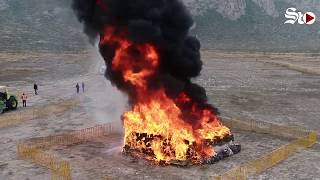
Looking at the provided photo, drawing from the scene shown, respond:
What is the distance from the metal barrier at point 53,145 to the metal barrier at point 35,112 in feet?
24.3

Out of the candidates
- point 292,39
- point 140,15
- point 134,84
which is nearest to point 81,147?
point 134,84

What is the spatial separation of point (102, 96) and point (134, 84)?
897 inches

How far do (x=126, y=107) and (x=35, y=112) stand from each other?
31.7 ft

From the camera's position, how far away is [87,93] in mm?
56188

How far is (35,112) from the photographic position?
44.6 metres

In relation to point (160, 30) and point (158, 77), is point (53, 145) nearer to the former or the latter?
point (158, 77)

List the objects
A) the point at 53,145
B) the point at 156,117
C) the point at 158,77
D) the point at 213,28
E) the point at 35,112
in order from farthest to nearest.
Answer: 1. the point at 213,28
2. the point at 35,112
3. the point at 53,145
4. the point at 156,117
5. the point at 158,77

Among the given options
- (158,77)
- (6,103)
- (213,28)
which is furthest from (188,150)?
(213,28)

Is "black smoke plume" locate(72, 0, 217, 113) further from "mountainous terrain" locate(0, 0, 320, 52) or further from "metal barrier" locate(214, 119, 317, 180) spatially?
"mountainous terrain" locate(0, 0, 320, 52)

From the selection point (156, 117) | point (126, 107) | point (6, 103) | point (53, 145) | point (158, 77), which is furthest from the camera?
point (6, 103)

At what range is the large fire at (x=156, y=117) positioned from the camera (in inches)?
1153

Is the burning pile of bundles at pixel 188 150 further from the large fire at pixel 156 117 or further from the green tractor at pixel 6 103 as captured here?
the green tractor at pixel 6 103

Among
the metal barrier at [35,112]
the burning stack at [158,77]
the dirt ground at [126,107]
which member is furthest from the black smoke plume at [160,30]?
the metal barrier at [35,112]

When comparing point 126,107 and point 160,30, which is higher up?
point 160,30
